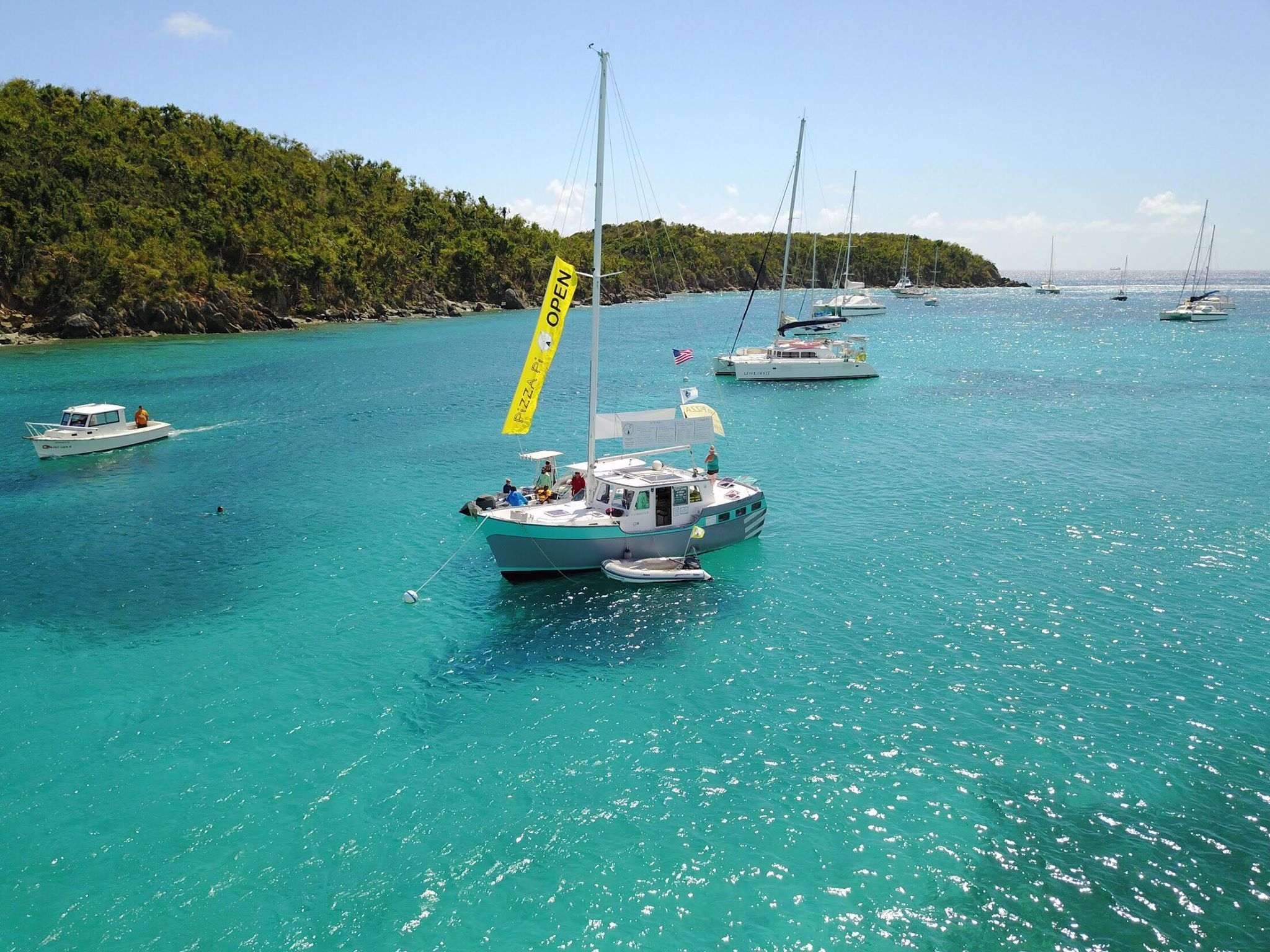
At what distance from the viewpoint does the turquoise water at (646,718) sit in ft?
50.9

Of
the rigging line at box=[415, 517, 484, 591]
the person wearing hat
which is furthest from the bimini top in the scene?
the person wearing hat

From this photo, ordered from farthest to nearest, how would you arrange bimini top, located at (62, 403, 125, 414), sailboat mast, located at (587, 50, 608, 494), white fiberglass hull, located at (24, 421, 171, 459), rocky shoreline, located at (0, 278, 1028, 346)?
Result: 1. rocky shoreline, located at (0, 278, 1028, 346)
2. bimini top, located at (62, 403, 125, 414)
3. white fiberglass hull, located at (24, 421, 171, 459)
4. sailboat mast, located at (587, 50, 608, 494)

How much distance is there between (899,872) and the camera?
53.3ft

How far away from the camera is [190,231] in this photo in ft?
386

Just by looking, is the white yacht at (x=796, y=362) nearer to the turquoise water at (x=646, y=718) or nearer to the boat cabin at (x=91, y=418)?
the turquoise water at (x=646, y=718)

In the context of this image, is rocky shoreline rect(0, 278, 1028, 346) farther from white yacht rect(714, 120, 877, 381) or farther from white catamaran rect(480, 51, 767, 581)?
white catamaran rect(480, 51, 767, 581)

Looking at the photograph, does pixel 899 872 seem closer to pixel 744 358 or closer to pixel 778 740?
pixel 778 740

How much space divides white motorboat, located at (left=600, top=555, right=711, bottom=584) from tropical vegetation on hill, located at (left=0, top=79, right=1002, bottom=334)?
70929 millimetres

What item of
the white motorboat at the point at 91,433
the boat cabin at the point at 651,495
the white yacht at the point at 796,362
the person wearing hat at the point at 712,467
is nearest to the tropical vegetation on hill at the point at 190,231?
the white yacht at the point at 796,362

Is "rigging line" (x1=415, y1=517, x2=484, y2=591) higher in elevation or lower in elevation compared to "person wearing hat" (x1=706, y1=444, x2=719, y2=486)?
lower

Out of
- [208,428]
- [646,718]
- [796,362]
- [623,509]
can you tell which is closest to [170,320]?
[208,428]

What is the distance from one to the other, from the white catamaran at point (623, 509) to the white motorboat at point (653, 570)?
1.21ft

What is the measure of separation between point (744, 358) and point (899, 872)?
6735 centimetres

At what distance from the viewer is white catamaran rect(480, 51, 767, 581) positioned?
29656mm
